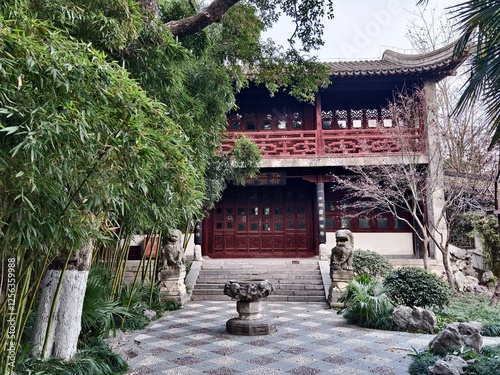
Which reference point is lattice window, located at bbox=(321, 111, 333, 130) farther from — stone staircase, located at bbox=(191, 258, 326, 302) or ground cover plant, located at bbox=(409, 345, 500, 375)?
ground cover plant, located at bbox=(409, 345, 500, 375)

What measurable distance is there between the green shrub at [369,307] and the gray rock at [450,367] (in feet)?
6.95

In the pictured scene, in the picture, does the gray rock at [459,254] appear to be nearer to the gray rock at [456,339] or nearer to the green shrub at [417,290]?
the green shrub at [417,290]

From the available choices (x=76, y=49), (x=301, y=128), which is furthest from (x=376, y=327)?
(x=301, y=128)

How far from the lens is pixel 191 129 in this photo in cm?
475

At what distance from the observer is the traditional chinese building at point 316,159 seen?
10.6 m

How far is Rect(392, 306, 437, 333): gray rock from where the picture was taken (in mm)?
5277

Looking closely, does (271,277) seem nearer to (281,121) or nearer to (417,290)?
(417,290)

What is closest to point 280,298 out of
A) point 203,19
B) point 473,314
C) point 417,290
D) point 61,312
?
point 417,290

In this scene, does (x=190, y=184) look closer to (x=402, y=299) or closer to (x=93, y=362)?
(x=93, y=362)

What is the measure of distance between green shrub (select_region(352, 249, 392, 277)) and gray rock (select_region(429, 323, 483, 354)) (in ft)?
15.3

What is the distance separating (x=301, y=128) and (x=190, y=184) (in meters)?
9.59

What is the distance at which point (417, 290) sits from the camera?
591cm

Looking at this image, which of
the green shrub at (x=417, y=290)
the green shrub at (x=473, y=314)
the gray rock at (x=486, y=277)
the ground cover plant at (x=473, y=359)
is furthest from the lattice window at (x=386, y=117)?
the ground cover plant at (x=473, y=359)

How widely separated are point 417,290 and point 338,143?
5.63 meters
